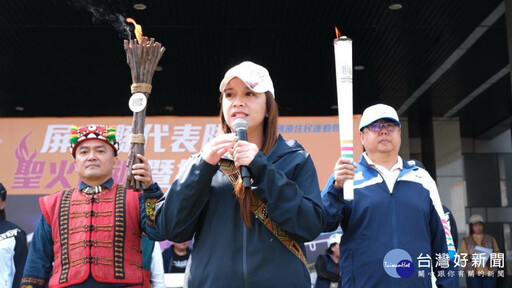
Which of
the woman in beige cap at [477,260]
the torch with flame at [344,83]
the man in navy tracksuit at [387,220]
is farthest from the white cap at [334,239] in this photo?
the torch with flame at [344,83]

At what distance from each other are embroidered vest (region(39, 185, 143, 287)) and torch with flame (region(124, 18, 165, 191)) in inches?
17.5

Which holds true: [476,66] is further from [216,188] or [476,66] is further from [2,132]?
[216,188]

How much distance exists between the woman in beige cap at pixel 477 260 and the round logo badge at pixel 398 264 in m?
5.98

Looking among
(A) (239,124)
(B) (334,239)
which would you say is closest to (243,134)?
(A) (239,124)

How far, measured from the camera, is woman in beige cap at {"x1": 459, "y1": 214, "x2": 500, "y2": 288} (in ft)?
31.5

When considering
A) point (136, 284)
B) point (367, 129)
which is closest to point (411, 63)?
point (367, 129)

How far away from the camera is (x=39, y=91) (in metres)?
11.3

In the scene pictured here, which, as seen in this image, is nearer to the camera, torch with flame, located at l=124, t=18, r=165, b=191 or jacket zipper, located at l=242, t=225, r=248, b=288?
jacket zipper, located at l=242, t=225, r=248, b=288

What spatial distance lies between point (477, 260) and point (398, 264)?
257 inches

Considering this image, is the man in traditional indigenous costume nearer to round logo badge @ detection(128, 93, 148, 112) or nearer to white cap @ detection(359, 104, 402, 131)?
round logo badge @ detection(128, 93, 148, 112)

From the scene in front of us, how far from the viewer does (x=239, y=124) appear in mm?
2381

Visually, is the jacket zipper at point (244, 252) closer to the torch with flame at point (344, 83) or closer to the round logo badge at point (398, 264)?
the torch with flame at point (344, 83)

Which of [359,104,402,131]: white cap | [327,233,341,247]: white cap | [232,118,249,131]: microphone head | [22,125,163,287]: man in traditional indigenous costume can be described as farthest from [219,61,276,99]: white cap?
[327,233,341,247]: white cap

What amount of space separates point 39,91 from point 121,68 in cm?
200
